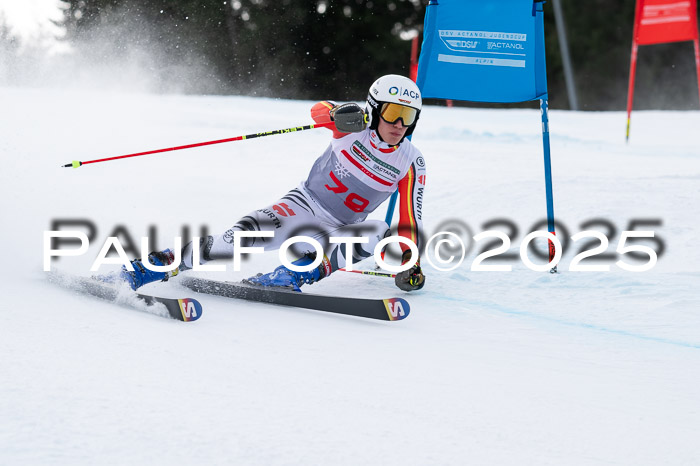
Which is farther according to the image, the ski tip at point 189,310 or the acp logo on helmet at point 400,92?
the acp logo on helmet at point 400,92

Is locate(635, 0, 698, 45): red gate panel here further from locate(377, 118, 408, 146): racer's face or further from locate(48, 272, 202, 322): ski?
locate(48, 272, 202, 322): ski

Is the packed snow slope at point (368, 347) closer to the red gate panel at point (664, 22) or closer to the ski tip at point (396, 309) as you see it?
the ski tip at point (396, 309)

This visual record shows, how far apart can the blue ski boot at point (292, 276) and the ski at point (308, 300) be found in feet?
0.22

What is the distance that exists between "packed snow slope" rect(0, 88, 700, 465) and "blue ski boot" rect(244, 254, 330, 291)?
0.19 meters

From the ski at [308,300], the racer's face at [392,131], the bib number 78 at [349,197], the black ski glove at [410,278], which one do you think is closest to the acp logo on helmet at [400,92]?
the racer's face at [392,131]

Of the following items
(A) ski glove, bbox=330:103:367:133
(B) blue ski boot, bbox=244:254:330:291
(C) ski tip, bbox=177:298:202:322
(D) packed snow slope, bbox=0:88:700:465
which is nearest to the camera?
(D) packed snow slope, bbox=0:88:700:465

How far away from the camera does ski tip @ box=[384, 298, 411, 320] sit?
3.33m

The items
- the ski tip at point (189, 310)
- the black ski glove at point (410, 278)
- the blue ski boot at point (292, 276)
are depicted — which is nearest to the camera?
the ski tip at point (189, 310)

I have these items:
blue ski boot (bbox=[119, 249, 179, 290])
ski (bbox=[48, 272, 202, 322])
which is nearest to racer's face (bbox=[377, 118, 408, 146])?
blue ski boot (bbox=[119, 249, 179, 290])

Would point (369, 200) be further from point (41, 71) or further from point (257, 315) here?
point (41, 71)

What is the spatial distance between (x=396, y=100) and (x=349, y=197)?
0.52 m

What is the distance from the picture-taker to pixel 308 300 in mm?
3527

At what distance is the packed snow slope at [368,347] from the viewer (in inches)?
74.4

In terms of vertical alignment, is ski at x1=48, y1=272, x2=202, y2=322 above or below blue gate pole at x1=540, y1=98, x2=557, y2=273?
below
